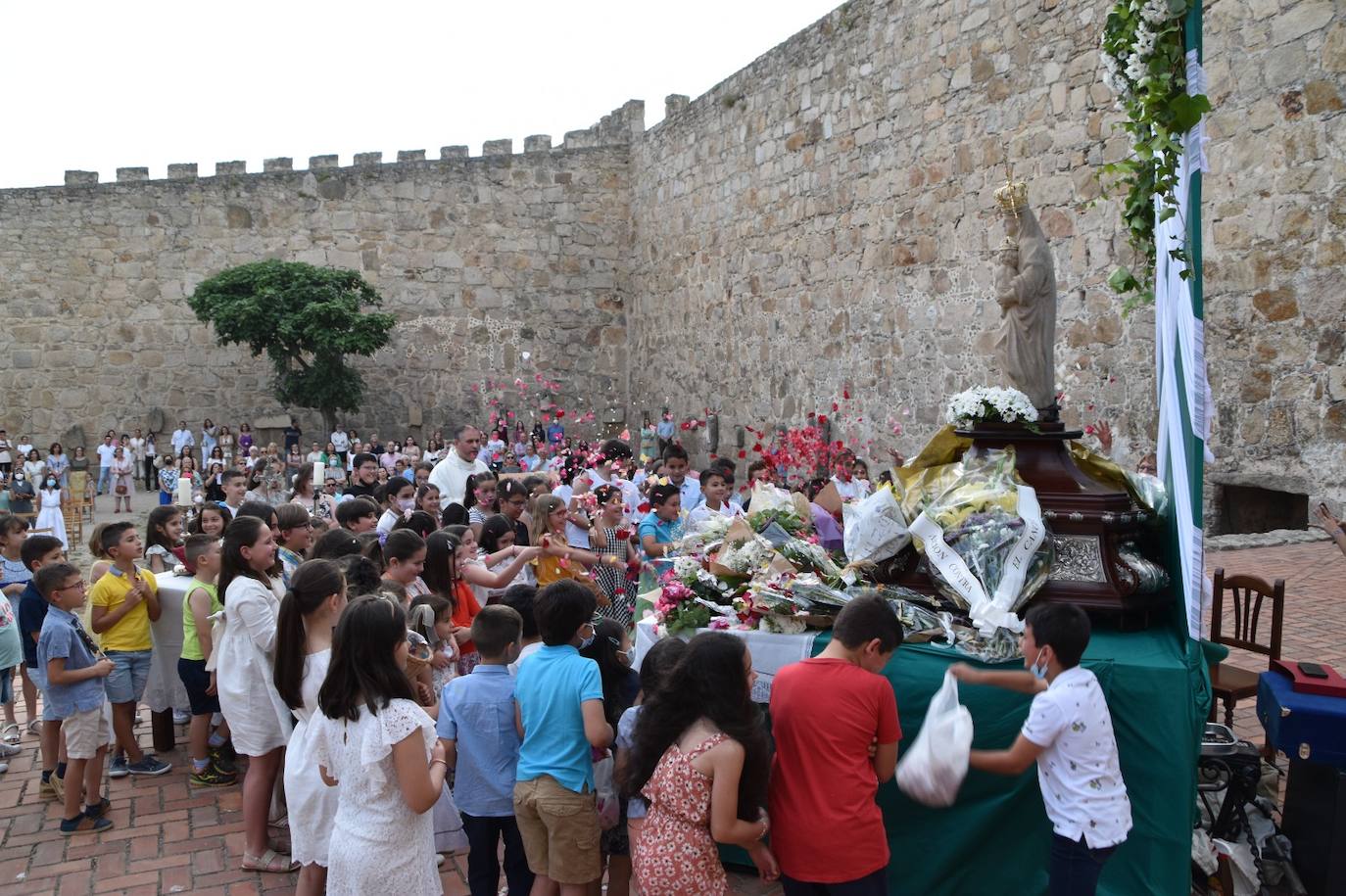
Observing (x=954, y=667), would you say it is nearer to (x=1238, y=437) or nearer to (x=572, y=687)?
(x=572, y=687)

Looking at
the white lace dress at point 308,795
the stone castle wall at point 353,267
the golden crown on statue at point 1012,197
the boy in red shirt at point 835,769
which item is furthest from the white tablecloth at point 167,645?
the stone castle wall at point 353,267

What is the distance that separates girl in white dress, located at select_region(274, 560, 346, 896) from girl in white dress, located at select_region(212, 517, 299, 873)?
0.61 metres

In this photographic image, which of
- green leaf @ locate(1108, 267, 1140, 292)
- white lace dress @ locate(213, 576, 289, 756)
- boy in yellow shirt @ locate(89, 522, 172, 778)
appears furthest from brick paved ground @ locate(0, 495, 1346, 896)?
green leaf @ locate(1108, 267, 1140, 292)

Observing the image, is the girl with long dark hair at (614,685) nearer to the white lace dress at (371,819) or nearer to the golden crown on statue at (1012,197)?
the white lace dress at (371,819)

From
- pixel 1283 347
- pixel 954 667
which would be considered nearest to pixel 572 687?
pixel 954 667

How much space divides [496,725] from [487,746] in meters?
0.08

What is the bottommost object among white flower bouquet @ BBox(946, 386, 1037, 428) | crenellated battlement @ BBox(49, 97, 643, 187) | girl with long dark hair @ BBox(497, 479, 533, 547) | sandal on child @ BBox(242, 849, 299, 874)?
sandal on child @ BBox(242, 849, 299, 874)

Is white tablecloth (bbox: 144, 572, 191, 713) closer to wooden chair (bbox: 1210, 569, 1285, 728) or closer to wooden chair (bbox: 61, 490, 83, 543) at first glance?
wooden chair (bbox: 1210, 569, 1285, 728)

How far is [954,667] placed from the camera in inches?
138

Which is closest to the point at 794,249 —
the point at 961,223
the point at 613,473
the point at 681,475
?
the point at 961,223

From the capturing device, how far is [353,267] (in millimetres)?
22234

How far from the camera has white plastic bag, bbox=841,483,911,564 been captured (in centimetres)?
456

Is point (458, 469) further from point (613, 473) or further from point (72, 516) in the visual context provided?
point (72, 516)

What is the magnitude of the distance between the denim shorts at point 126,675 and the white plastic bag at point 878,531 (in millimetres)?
3650
